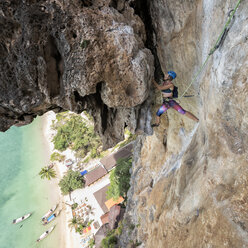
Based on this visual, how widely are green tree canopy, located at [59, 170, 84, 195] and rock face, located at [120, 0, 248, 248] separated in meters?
17.2

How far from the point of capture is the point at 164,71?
9.28 m

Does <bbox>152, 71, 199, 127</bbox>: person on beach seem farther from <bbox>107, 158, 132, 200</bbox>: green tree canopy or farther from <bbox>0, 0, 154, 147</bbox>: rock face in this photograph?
<bbox>107, 158, 132, 200</bbox>: green tree canopy

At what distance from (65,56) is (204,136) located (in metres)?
6.06

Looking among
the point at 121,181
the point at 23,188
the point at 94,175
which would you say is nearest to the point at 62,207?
the point at 94,175

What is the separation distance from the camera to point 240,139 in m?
4.01

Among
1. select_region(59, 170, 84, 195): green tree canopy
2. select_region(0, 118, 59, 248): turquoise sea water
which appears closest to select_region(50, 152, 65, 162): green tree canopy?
select_region(0, 118, 59, 248): turquoise sea water

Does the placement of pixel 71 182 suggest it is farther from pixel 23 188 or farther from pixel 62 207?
pixel 23 188

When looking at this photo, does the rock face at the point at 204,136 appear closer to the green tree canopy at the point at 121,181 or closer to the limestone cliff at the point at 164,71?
the limestone cliff at the point at 164,71

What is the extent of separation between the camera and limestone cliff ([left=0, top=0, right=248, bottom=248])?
417cm

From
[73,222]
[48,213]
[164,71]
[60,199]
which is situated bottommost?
[48,213]

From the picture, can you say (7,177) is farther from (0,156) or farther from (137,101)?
(137,101)

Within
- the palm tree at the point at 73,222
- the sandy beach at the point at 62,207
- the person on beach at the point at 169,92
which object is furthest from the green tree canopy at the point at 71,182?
the person on beach at the point at 169,92

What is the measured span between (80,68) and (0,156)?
40.4 metres

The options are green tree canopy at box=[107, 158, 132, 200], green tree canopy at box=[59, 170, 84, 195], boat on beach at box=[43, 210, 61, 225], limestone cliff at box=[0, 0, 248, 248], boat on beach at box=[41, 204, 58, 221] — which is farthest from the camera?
boat on beach at box=[41, 204, 58, 221]
